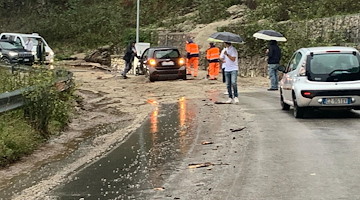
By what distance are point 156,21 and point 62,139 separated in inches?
1422

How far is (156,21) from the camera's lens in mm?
46531

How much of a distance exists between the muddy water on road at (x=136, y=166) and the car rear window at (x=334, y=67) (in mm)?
2853

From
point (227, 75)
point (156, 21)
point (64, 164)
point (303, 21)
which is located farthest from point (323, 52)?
point (156, 21)

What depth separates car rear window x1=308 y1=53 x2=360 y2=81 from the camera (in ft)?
39.2

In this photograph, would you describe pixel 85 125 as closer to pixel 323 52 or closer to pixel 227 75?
pixel 227 75

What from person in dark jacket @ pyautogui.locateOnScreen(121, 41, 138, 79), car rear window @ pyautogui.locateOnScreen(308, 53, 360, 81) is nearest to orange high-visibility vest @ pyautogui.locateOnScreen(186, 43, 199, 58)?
person in dark jacket @ pyautogui.locateOnScreen(121, 41, 138, 79)

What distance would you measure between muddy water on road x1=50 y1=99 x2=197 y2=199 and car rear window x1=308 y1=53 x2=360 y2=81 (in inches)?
112

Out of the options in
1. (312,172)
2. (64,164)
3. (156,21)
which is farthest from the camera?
(156,21)

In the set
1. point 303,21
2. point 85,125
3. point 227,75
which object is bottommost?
point 85,125

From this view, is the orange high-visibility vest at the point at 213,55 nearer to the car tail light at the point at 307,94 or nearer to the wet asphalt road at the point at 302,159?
the wet asphalt road at the point at 302,159

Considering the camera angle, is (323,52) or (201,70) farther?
(201,70)

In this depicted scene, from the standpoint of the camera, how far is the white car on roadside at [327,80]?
38.9 feet

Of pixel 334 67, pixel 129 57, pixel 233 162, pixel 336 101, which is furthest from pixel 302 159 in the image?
pixel 129 57

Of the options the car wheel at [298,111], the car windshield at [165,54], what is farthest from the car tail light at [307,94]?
the car windshield at [165,54]
